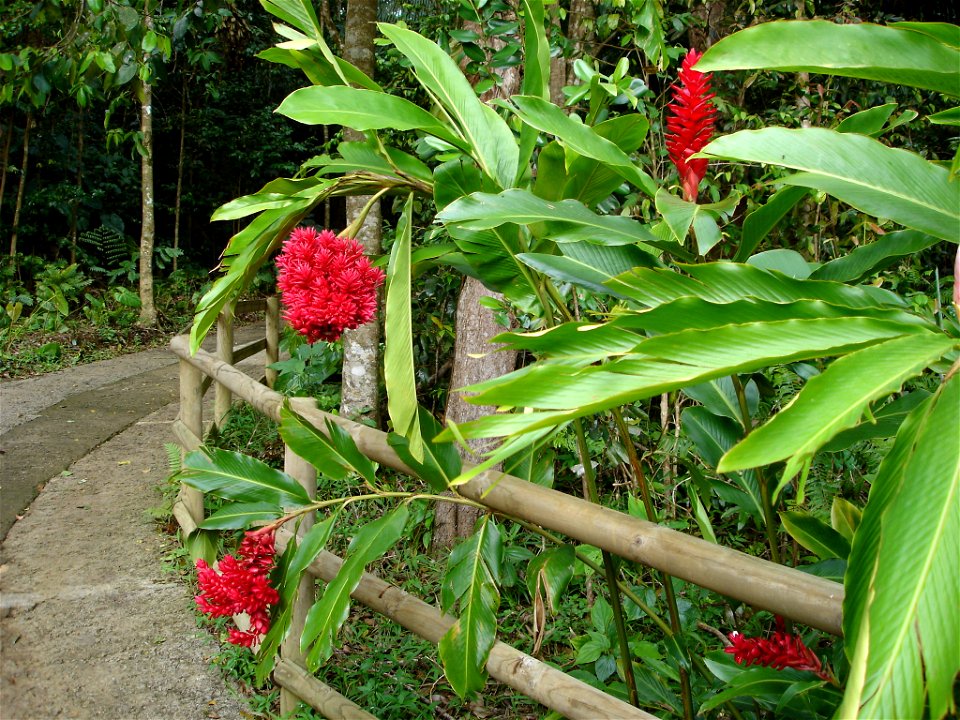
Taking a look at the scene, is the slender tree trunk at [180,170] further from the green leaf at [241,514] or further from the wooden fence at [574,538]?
the green leaf at [241,514]

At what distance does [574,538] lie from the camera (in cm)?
141

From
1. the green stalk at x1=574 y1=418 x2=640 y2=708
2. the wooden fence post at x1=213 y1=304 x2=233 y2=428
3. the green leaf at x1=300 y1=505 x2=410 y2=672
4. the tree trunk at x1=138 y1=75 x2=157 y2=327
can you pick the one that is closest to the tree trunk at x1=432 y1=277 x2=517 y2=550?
the wooden fence post at x1=213 y1=304 x2=233 y2=428

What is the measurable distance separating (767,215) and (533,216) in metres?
0.38

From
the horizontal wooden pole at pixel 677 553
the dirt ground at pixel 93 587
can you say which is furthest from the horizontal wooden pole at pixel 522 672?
the dirt ground at pixel 93 587

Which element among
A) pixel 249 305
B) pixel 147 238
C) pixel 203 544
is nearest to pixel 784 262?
pixel 203 544

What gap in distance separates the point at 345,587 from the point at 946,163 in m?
1.28

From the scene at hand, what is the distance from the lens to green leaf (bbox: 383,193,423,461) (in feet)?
3.91

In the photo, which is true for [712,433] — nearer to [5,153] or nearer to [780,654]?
[780,654]

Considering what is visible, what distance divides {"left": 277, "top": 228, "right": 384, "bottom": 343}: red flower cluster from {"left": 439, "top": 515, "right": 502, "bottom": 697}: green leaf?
542mm

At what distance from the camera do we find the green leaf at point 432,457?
1.61 m

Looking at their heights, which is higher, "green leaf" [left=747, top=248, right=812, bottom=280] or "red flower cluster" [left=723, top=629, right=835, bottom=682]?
"green leaf" [left=747, top=248, right=812, bottom=280]

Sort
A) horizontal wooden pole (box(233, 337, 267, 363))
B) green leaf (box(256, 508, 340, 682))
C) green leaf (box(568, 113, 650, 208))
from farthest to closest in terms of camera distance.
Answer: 1. horizontal wooden pole (box(233, 337, 267, 363))
2. green leaf (box(256, 508, 340, 682))
3. green leaf (box(568, 113, 650, 208))

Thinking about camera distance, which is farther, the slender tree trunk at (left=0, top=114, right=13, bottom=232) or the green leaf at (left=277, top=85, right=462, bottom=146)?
the slender tree trunk at (left=0, top=114, right=13, bottom=232)

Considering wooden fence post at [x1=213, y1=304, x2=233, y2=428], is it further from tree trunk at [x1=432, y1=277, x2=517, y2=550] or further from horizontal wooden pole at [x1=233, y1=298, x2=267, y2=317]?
tree trunk at [x1=432, y1=277, x2=517, y2=550]
